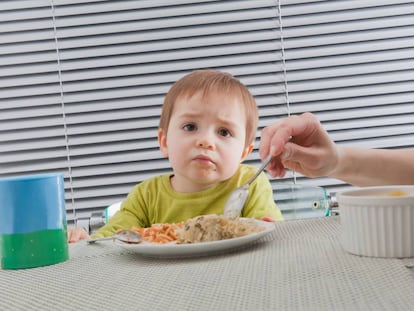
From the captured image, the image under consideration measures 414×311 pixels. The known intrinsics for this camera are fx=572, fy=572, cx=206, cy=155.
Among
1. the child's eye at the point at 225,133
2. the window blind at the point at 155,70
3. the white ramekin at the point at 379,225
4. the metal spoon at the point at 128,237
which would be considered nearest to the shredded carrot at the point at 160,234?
the metal spoon at the point at 128,237

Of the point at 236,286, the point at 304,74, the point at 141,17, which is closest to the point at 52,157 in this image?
the point at 141,17

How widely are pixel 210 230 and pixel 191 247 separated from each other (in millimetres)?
78

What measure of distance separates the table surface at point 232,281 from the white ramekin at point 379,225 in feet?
0.04

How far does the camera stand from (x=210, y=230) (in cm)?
87

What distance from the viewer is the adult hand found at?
1011 mm

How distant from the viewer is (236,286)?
2.03 ft

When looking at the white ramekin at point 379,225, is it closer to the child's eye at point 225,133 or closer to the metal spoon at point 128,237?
the metal spoon at point 128,237

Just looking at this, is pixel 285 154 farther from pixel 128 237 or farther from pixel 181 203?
pixel 181 203

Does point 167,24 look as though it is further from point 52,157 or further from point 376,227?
point 376,227

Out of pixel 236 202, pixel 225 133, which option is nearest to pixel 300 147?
pixel 236 202

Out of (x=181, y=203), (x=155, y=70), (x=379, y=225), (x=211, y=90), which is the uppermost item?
(x=155, y=70)

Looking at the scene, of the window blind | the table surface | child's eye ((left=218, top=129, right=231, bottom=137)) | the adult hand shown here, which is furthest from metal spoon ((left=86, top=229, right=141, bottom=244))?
the window blind

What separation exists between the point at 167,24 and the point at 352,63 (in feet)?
2.92

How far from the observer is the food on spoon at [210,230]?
86 centimetres
